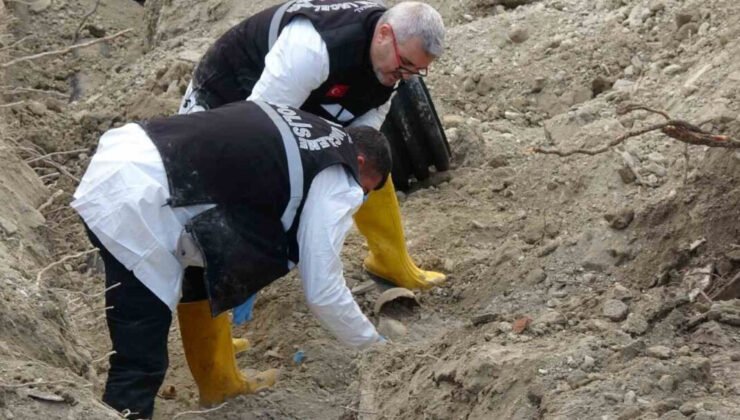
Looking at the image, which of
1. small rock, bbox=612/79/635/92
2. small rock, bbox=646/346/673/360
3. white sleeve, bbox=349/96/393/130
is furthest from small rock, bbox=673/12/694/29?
small rock, bbox=646/346/673/360

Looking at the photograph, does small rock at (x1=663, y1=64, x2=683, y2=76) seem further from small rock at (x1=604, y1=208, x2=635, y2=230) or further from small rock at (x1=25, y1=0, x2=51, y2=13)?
small rock at (x1=25, y1=0, x2=51, y2=13)

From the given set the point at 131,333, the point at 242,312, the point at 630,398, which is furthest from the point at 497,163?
the point at 630,398

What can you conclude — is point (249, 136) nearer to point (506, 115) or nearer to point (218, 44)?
point (218, 44)

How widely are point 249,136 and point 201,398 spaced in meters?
1.24

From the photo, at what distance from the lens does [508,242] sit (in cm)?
599

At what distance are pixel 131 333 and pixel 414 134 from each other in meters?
2.53

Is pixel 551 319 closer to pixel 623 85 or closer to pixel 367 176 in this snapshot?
pixel 367 176

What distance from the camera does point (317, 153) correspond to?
433 centimetres

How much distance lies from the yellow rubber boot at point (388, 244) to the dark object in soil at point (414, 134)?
2.18ft

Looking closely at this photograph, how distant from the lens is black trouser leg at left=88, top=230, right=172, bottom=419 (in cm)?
431

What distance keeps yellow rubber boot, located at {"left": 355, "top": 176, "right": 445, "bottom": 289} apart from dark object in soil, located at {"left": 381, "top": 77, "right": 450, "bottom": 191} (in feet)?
2.18

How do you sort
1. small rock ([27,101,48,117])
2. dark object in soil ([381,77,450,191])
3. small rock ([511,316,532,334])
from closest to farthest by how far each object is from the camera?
small rock ([511,316,532,334]), dark object in soil ([381,77,450,191]), small rock ([27,101,48,117])

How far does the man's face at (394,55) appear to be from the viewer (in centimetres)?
505

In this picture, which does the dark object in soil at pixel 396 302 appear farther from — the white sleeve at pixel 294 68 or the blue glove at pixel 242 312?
the white sleeve at pixel 294 68
